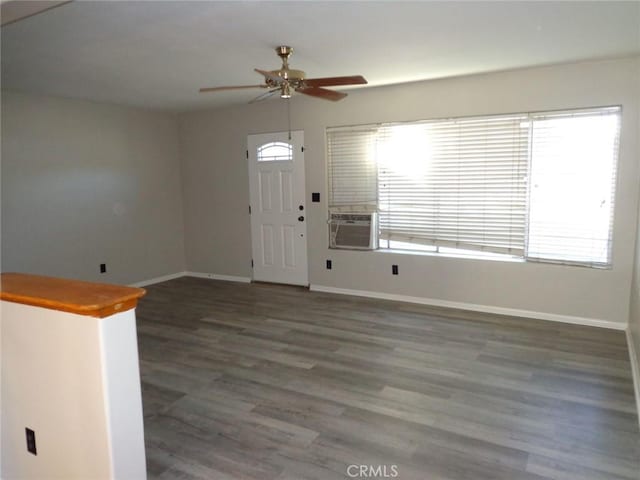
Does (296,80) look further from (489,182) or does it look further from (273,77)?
(489,182)

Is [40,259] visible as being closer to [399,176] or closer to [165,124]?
[165,124]

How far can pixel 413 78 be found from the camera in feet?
15.0

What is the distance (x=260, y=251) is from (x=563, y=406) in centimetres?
428

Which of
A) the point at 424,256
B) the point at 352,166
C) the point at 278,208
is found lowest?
the point at 424,256

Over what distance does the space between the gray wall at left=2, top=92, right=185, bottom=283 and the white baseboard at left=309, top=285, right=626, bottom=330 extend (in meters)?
2.53

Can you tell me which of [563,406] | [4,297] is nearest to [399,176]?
[563,406]

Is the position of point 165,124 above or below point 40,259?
above

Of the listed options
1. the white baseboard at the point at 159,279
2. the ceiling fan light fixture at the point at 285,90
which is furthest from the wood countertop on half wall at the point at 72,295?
the white baseboard at the point at 159,279

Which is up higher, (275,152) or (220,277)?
(275,152)

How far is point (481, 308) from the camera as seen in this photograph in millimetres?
4809

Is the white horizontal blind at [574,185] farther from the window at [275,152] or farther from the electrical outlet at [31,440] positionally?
the electrical outlet at [31,440]

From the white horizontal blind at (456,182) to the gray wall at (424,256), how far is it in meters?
0.18

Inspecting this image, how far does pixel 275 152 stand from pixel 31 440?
4498mm

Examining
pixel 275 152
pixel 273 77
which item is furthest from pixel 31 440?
pixel 275 152
